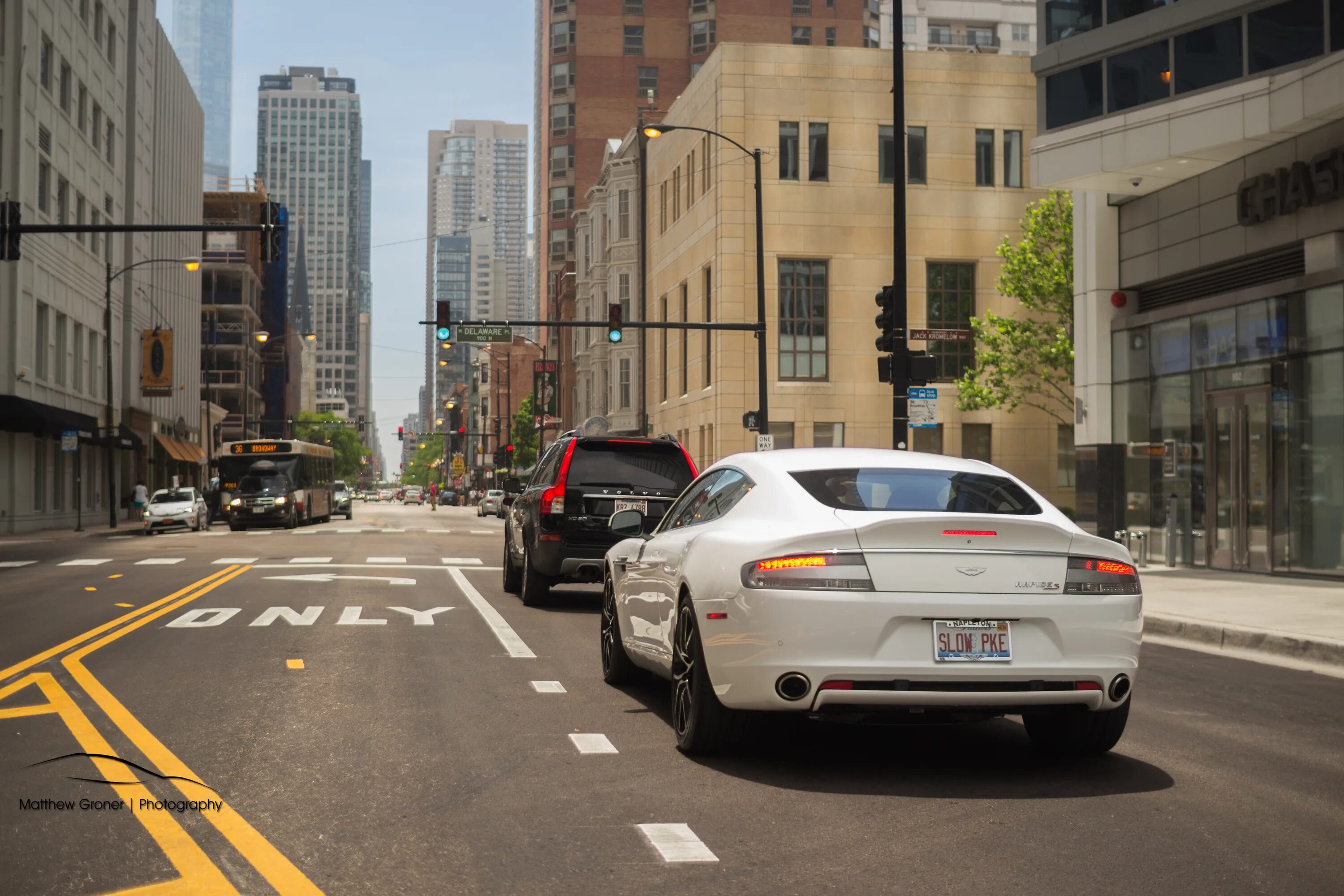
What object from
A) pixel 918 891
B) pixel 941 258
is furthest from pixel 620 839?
pixel 941 258

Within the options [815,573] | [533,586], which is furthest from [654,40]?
[815,573]

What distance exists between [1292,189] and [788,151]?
1195 inches

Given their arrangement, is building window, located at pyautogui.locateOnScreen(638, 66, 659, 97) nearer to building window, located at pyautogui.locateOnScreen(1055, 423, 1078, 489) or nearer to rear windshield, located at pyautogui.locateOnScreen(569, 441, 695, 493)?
building window, located at pyautogui.locateOnScreen(1055, 423, 1078, 489)

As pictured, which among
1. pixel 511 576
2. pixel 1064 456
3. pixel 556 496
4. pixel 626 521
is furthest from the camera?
pixel 1064 456

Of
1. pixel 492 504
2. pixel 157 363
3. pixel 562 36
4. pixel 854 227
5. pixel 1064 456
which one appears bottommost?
pixel 492 504

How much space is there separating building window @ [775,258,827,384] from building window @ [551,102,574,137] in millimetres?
Answer: 56697

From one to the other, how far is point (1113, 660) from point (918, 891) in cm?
234

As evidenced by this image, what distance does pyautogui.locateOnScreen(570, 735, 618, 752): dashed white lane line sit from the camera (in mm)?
7395

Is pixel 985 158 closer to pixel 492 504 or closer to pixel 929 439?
pixel 929 439

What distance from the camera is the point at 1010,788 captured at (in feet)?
21.6

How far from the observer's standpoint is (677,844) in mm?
5453

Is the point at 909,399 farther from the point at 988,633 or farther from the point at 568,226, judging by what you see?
the point at 568,226

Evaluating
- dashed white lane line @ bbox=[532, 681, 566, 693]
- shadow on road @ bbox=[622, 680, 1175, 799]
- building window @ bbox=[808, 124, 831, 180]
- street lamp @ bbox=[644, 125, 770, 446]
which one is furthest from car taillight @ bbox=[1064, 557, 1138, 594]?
building window @ bbox=[808, 124, 831, 180]

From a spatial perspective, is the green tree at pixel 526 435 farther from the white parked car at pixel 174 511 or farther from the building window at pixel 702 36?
the white parked car at pixel 174 511
